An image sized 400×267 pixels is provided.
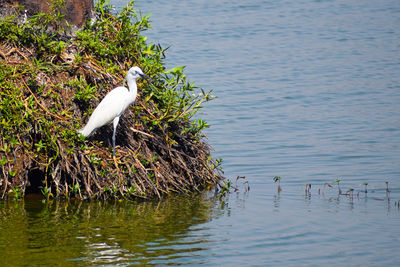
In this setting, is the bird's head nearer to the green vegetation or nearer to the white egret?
the white egret

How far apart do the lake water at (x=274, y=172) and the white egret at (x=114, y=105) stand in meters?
1.00

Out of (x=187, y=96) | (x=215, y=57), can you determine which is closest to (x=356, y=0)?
(x=215, y=57)

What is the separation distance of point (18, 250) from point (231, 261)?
2038 mm

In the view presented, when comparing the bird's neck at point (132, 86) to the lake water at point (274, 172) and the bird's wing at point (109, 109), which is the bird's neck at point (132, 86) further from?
the lake water at point (274, 172)

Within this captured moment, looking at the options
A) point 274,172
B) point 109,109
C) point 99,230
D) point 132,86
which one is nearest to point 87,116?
point 109,109

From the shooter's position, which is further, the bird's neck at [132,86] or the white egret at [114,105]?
the bird's neck at [132,86]

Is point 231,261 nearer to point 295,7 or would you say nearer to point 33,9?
point 33,9

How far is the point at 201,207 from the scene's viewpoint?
8422 mm

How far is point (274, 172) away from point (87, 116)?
3.14 meters

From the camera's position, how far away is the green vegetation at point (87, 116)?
314 inches

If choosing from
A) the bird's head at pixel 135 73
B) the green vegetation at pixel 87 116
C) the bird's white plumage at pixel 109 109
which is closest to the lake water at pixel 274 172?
the green vegetation at pixel 87 116

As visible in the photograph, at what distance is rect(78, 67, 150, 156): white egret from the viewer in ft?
25.8

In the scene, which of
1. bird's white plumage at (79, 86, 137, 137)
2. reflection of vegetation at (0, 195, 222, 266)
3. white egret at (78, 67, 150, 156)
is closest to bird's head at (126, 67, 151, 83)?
white egret at (78, 67, 150, 156)

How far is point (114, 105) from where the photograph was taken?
7.84m
